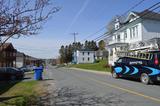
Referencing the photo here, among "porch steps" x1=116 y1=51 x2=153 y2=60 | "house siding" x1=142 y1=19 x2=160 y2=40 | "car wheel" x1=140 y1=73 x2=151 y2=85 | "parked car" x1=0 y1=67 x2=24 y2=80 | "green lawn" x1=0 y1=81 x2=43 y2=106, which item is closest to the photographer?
"green lawn" x1=0 y1=81 x2=43 y2=106

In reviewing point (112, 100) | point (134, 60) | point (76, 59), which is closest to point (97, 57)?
point (76, 59)

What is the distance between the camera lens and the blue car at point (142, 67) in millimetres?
19750

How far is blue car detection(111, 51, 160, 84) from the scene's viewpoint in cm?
1975

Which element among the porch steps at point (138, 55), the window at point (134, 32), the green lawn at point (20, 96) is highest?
the window at point (134, 32)

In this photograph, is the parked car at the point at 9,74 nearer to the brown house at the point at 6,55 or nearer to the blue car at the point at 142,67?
the brown house at the point at 6,55

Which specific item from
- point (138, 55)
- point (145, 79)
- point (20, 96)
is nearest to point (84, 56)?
point (138, 55)

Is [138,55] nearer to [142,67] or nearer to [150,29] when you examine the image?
[142,67]

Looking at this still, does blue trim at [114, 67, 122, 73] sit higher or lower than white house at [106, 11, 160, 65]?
lower

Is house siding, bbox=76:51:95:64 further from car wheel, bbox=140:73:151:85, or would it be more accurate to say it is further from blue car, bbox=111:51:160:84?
car wheel, bbox=140:73:151:85

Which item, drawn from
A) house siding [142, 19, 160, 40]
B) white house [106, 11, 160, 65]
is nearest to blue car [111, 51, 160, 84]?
white house [106, 11, 160, 65]

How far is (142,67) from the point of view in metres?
21.1

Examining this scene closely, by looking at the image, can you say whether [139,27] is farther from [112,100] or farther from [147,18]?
[112,100]

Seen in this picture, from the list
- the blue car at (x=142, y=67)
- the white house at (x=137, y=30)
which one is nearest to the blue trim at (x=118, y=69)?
A: the blue car at (x=142, y=67)

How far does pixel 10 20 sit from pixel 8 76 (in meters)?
22.4
